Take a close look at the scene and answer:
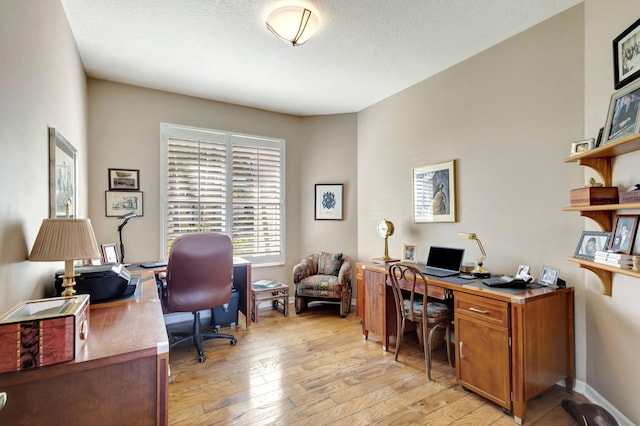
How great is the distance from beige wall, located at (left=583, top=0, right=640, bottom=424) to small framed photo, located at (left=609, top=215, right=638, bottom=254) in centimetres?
6

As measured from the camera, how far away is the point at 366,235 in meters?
4.27

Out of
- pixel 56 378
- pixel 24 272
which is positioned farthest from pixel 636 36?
pixel 24 272

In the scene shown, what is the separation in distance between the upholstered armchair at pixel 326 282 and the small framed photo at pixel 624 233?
2.65 meters

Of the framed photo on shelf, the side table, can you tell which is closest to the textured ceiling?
the framed photo on shelf

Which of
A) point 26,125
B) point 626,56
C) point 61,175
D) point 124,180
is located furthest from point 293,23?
point 124,180

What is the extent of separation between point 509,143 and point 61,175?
11.3 ft

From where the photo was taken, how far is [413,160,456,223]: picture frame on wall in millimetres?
3088

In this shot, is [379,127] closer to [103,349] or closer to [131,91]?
[131,91]

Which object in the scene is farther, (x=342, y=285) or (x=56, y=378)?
(x=342, y=285)

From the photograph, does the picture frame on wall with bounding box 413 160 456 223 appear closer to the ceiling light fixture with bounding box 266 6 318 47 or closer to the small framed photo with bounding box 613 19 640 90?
the small framed photo with bounding box 613 19 640 90

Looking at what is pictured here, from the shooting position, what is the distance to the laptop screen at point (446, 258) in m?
2.75

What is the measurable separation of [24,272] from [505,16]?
344 centimetres

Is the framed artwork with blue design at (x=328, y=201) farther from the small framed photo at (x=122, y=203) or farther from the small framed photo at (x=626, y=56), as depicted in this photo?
the small framed photo at (x=626, y=56)

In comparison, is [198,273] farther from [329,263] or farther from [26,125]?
[329,263]
